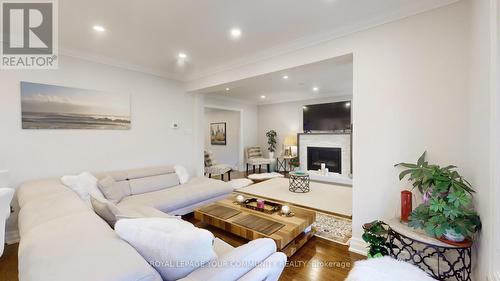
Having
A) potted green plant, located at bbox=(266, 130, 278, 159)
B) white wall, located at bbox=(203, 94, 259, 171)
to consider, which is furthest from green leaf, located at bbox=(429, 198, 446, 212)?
potted green plant, located at bbox=(266, 130, 278, 159)

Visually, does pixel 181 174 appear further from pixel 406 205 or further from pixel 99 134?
pixel 406 205

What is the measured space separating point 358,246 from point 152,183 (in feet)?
Result: 9.94

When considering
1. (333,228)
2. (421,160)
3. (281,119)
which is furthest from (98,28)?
(281,119)

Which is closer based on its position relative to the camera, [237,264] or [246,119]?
[237,264]

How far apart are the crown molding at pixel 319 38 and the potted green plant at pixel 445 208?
149cm

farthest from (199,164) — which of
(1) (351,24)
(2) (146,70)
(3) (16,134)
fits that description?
(1) (351,24)

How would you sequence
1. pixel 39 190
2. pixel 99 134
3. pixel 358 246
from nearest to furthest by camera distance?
pixel 39 190
pixel 358 246
pixel 99 134

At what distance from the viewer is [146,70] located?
12.4 feet

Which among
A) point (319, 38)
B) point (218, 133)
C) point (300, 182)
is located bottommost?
point (300, 182)

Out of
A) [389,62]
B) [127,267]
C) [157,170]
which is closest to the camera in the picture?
[127,267]

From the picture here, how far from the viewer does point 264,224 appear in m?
2.29

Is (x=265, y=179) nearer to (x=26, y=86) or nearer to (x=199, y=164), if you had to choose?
(x=199, y=164)

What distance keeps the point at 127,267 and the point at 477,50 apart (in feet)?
8.54

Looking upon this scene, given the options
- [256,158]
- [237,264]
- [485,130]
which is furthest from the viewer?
[256,158]
